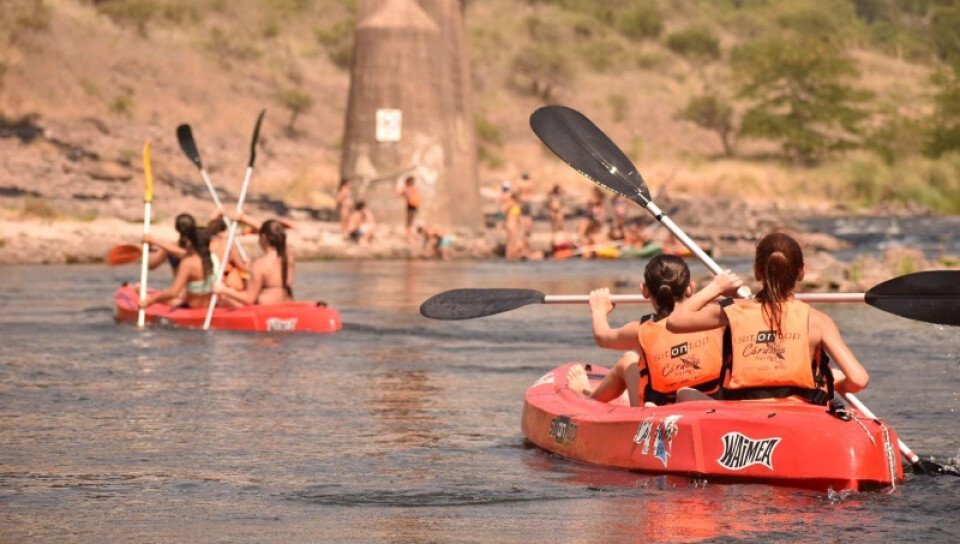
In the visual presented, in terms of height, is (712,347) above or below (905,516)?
above

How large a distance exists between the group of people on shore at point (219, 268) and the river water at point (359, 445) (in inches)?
17.7

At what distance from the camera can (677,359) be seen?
772 centimetres

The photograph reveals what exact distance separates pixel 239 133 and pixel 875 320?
33.1m

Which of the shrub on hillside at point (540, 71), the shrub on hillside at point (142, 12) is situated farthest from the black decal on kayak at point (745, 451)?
the shrub on hillside at point (540, 71)

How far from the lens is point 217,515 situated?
678 cm

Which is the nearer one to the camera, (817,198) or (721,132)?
(817,198)

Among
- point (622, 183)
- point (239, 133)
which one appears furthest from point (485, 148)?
point (622, 183)

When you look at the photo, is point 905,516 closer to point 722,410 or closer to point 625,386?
point 722,410

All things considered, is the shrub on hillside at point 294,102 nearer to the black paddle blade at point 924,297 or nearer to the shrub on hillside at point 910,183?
the shrub on hillside at point 910,183

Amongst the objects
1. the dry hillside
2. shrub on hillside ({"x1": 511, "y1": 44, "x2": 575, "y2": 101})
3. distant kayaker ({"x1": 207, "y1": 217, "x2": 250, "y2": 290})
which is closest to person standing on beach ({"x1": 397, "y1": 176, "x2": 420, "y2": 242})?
the dry hillside

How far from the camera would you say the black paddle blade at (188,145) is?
18.3 m

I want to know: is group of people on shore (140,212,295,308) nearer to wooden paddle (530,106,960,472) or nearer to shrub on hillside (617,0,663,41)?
wooden paddle (530,106,960,472)

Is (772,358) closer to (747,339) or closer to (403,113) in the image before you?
(747,339)

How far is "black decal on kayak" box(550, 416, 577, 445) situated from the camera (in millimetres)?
8094
